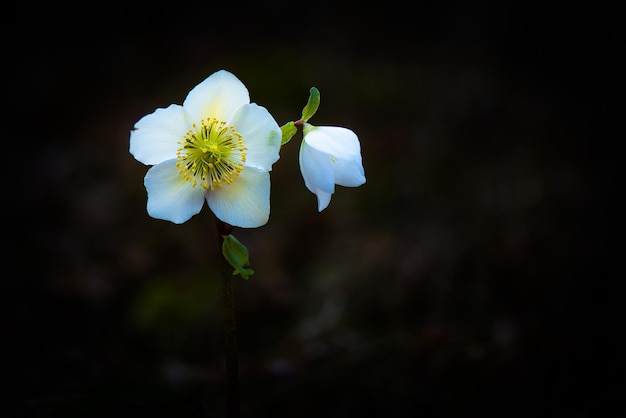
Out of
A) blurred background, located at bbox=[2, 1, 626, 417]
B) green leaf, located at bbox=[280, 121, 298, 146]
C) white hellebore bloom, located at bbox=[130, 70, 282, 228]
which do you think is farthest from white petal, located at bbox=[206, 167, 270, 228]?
blurred background, located at bbox=[2, 1, 626, 417]

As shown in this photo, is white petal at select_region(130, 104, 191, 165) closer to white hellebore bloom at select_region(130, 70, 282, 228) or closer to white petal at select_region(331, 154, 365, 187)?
white hellebore bloom at select_region(130, 70, 282, 228)

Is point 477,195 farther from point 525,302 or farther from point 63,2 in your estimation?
point 63,2

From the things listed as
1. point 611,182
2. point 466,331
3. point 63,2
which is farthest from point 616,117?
point 63,2

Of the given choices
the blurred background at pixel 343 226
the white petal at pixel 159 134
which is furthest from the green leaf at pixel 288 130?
the blurred background at pixel 343 226

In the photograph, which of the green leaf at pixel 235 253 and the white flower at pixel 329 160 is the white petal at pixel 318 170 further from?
the green leaf at pixel 235 253

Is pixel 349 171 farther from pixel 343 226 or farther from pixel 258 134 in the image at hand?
pixel 343 226

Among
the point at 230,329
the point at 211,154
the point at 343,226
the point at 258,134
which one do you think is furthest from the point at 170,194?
the point at 343,226
